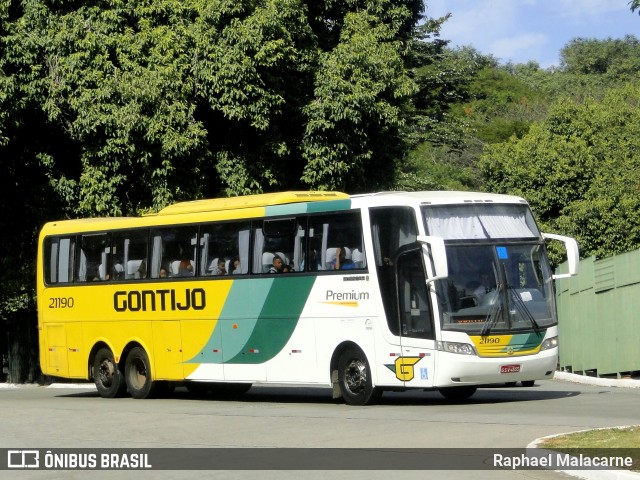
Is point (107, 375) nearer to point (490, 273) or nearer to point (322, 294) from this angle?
point (322, 294)

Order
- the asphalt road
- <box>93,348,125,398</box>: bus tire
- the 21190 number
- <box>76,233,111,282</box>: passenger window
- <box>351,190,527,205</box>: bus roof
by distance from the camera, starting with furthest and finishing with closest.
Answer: the 21190 number, <box>76,233,111,282</box>: passenger window, <box>93,348,125,398</box>: bus tire, <box>351,190,527,205</box>: bus roof, the asphalt road

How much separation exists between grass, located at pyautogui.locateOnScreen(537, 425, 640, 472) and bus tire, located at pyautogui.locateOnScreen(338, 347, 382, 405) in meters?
6.09

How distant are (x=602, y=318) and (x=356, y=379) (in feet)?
31.2

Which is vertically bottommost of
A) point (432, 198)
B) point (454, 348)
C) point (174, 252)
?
point (454, 348)

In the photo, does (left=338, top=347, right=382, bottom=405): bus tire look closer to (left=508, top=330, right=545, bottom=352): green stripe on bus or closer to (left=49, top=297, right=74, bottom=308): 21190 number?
(left=508, top=330, right=545, bottom=352): green stripe on bus

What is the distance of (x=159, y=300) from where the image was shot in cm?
2209

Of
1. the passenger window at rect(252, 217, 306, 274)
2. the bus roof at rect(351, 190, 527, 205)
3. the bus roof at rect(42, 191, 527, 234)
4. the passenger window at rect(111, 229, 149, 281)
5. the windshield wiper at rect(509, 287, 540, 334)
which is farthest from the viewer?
the passenger window at rect(111, 229, 149, 281)

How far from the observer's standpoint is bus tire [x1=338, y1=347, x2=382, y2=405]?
1858cm

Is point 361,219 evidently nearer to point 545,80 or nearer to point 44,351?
point 44,351

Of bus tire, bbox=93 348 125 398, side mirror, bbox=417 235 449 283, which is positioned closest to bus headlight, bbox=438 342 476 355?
side mirror, bbox=417 235 449 283

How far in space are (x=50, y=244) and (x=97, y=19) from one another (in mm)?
5411

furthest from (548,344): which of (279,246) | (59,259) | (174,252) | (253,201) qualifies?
(59,259)

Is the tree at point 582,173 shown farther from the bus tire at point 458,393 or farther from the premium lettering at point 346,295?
the premium lettering at point 346,295

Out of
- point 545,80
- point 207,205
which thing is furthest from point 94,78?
point 545,80
